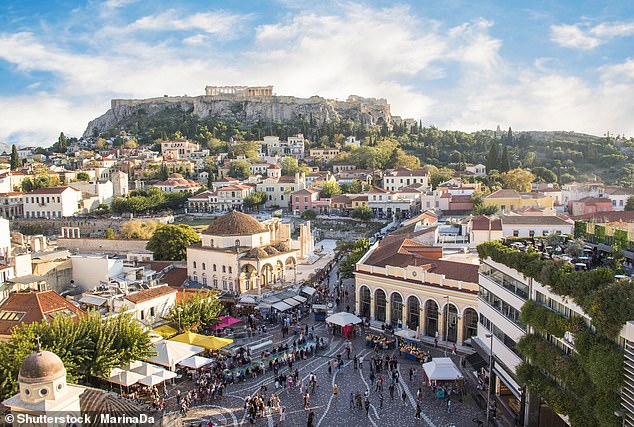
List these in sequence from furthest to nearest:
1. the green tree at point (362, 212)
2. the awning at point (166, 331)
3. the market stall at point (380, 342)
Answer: the green tree at point (362, 212) < the market stall at point (380, 342) < the awning at point (166, 331)

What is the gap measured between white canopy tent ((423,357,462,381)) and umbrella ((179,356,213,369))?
9.14 m

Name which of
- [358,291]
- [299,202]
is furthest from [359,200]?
[358,291]

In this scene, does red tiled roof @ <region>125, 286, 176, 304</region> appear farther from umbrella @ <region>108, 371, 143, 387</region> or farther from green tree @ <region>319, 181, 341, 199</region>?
green tree @ <region>319, 181, 341, 199</region>

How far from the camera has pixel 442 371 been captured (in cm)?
2109

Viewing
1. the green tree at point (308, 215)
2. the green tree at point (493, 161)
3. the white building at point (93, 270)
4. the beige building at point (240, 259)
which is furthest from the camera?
the green tree at point (493, 161)

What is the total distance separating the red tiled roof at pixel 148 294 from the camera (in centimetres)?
2875

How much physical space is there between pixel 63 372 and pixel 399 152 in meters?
88.3

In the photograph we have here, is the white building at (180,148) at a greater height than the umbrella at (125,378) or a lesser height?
greater

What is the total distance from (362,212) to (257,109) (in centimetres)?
8591

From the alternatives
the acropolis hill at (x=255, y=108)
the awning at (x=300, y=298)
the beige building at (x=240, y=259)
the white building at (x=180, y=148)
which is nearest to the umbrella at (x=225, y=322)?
the awning at (x=300, y=298)

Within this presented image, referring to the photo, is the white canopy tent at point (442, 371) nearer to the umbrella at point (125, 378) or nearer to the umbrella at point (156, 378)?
the umbrella at point (156, 378)

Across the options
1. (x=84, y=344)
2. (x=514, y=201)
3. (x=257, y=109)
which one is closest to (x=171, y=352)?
(x=84, y=344)

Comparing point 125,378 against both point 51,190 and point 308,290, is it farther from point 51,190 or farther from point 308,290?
point 51,190

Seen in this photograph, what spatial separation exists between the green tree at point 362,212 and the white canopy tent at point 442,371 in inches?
1918
